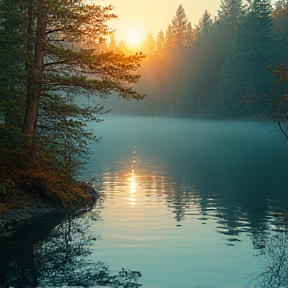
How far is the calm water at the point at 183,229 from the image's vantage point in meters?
12.7

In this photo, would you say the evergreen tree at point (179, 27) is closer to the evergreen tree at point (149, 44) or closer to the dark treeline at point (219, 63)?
the dark treeline at point (219, 63)

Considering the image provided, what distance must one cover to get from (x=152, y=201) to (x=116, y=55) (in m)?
7.63

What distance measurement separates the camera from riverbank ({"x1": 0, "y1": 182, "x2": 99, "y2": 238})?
706 inches

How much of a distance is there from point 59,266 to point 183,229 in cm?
594

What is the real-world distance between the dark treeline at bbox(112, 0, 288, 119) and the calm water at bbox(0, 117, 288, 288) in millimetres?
15886

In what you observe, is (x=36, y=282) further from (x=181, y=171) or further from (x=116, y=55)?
(x=181, y=171)

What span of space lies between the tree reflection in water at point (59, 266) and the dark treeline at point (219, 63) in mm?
32024

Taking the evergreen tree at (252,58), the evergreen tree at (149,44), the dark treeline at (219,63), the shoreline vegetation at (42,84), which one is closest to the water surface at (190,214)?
the shoreline vegetation at (42,84)

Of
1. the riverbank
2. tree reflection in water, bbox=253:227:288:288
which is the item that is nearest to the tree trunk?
the riverbank

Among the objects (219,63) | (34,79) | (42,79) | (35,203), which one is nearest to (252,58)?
(219,63)

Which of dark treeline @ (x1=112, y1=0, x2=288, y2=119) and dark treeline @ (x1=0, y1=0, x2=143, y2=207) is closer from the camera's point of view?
dark treeline @ (x1=0, y1=0, x2=143, y2=207)

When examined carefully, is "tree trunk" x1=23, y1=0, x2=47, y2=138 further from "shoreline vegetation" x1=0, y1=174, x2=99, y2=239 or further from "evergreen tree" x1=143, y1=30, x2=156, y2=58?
"evergreen tree" x1=143, y1=30, x2=156, y2=58

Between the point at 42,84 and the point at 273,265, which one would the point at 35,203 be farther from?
the point at 273,265

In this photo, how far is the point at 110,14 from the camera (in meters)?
20.7
